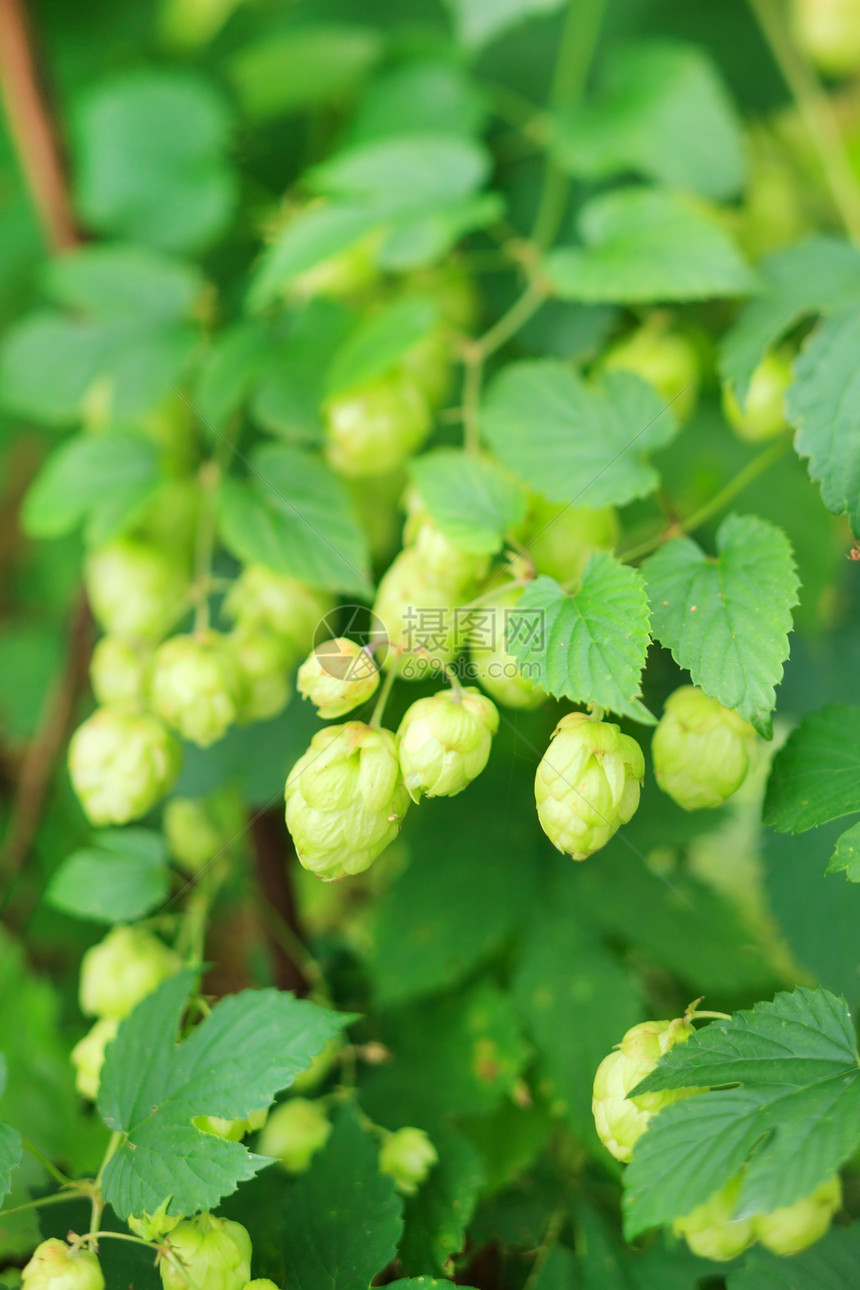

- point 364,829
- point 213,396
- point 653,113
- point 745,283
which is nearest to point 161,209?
point 213,396

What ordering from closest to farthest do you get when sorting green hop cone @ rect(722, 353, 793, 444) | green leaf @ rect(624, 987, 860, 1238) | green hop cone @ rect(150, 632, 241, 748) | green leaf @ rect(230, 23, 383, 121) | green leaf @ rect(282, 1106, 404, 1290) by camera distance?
green leaf @ rect(624, 987, 860, 1238) → green leaf @ rect(282, 1106, 404, 1290) → green hop cone @ rect(150, 632, 241, 748) → green hop cone @ rect(722, 353, 793, 444) → green leaf @ rect(230, 23, 383, 121)

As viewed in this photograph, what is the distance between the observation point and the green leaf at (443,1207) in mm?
491

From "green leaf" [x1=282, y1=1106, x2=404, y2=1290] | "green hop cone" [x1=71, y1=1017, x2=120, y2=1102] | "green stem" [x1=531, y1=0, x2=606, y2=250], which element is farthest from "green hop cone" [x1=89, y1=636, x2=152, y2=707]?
"green stem" [x1=531, y1=0, x2=606, y2=250]

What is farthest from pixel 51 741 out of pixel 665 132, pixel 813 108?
pixel 813 108

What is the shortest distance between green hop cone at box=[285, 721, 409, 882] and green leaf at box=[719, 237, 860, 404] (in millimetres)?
362

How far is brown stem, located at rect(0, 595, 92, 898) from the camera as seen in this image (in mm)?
912

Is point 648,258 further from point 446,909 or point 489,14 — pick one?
point 446,909

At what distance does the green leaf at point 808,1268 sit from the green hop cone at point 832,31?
102 centimetres

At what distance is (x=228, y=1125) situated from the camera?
1.45 feet

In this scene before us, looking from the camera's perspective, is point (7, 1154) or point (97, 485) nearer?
point (7, 1154)

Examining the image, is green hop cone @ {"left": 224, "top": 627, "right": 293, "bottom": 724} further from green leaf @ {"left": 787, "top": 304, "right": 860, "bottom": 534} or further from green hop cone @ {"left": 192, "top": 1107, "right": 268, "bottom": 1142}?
green leaf @ {"left": 787, "top": 304, "right": 860, "bottom": 534}

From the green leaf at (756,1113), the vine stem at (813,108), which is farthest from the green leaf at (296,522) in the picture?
the vine stem at (813,108)

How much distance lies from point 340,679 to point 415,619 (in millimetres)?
76

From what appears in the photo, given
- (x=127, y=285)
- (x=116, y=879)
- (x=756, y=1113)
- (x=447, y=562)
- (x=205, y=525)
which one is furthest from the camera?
(x=127, y=285)
